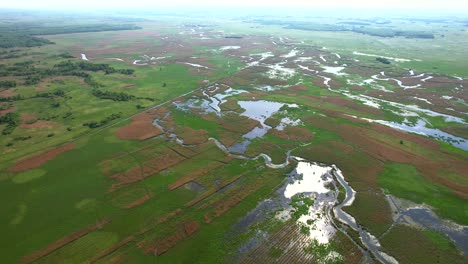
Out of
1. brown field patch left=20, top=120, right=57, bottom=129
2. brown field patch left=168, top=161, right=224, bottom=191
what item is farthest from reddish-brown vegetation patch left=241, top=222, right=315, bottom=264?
brown field patch left=20, top=120, right=57, bottom=129

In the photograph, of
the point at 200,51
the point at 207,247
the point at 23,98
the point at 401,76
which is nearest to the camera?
the point at 207,247

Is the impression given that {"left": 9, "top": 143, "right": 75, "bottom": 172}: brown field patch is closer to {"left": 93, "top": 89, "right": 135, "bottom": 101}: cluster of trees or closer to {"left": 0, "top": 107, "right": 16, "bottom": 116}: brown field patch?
{"left": 0, "top": 107, "right": 16, "bottom": 116}: brown field patch

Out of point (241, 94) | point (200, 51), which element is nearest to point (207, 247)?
point (241, 94)

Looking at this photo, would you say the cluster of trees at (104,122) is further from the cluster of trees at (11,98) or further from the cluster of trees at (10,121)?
the cluster of trees at (11,98)

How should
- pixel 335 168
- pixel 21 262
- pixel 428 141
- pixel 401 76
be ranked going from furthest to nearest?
1. pixel 401 76
2. pixel 428 141
3. pixel 335 168
4. pixel 21 262

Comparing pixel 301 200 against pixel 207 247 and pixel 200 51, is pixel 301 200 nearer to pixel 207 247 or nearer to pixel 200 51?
pixel 207 247

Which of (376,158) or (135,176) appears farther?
(376,158)

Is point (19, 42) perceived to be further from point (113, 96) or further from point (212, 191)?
point (212, 191)
